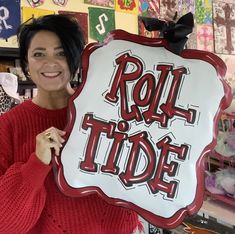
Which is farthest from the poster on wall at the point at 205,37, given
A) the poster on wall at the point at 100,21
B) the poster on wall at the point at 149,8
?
the poster on wall at the point at 100,21

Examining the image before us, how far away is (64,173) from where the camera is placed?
2.60 ft

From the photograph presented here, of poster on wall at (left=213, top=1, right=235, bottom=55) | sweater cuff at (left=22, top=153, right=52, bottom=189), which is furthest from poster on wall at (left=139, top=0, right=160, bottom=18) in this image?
sweater cuff at (left=22, top=153, right=52, bottom=189)

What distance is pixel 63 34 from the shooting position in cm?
87

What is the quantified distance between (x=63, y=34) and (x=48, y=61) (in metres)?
0.08

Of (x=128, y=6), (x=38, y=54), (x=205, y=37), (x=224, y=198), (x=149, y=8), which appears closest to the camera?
(x=38, y=54)

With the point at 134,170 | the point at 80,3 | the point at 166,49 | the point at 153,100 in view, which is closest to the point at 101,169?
the point at 134,170

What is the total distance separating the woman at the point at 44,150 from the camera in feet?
2.52

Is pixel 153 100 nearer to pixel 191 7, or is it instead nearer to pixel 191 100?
pixel 191 100

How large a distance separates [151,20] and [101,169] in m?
0.34

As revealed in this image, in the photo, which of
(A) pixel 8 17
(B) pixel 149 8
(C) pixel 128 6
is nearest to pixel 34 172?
(A) pixel 8 17

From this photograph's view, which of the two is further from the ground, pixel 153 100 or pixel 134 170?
pixel 153 100

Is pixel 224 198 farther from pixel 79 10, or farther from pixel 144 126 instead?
pixel 79 10

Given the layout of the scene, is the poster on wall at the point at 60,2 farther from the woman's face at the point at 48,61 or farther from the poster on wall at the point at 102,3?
the woman's face at the point at 48,61

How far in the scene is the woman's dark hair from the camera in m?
0.86
